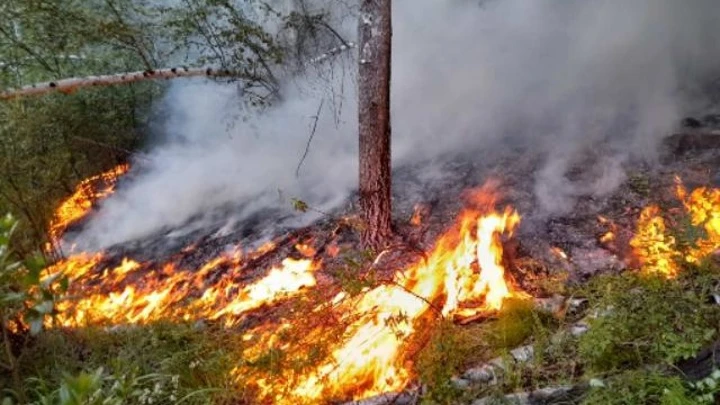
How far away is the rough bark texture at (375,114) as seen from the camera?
16.5ft

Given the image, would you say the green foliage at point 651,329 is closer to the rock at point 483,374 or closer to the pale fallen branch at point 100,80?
the rock at point 483,374

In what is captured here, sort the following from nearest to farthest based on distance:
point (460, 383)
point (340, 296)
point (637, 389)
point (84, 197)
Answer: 1. point (637, 389)
2. point (460, 383)
3. point (340, 296)
4. point (84, 197)

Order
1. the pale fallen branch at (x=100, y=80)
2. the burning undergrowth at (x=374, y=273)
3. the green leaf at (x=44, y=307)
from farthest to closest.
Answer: the pale fallen branch at (x=100, y=80), the burning undergrowth at (x=374, y=273), the green leaf at (x=44, y=307)

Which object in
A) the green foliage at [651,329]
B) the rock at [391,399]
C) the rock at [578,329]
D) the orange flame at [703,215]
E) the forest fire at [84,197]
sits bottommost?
the rock at [391,399]

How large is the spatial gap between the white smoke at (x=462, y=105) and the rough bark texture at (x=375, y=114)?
1.35 metres

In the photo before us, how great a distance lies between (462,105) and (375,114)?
3568 mm

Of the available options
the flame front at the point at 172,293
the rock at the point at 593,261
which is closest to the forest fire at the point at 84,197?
the flame front at the point at 172,293

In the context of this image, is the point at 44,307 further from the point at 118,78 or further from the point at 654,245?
the point at 118,78

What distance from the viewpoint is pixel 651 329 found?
122 inches

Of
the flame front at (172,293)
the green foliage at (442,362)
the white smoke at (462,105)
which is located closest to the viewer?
the green foliage at (442,362)

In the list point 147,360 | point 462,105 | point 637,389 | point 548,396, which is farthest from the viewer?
point 462,105

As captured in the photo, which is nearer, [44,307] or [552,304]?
[44,307]

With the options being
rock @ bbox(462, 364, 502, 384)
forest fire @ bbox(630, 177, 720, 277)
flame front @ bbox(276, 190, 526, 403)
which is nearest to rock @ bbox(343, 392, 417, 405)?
flame front @ bbox(276, 190, 526, 403)

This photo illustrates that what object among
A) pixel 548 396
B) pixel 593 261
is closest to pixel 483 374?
pixel 548 396
